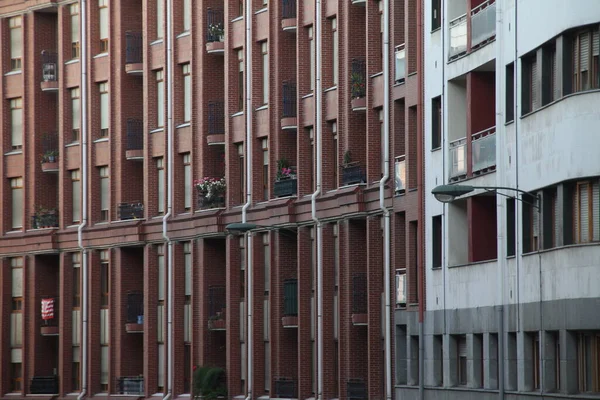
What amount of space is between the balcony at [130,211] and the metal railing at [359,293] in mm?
16769

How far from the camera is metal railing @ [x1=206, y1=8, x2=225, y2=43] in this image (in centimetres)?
7075

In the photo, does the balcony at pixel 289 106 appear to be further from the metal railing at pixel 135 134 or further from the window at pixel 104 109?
the window at pixel 104 109

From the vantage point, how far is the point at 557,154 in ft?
142

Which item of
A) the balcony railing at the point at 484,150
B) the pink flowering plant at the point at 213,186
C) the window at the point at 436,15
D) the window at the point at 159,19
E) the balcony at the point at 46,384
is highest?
the window at the point at 159,19

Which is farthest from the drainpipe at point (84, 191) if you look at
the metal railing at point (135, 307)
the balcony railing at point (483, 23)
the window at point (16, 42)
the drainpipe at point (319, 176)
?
the balcony railing at point (483, 23)

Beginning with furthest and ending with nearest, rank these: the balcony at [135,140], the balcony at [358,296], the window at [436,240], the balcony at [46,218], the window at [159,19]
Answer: the balcony at [46,218], the balcony at [135,140], the window at [159,19], the balcony at [358,296], the window at [436,240]

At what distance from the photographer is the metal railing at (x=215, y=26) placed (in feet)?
232

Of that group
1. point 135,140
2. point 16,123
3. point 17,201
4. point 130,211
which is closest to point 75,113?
point 16,123

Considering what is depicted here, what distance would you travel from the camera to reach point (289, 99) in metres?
66.1

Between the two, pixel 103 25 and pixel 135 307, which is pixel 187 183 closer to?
pixel 135 307

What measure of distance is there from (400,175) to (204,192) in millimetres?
14731

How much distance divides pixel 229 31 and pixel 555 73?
27659 mm

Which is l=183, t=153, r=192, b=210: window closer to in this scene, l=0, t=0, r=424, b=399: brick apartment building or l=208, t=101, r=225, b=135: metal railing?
l=0, t=0, r=424, b=399: brick apartment building

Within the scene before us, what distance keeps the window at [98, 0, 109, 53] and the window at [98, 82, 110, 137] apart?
1558 millimetres
